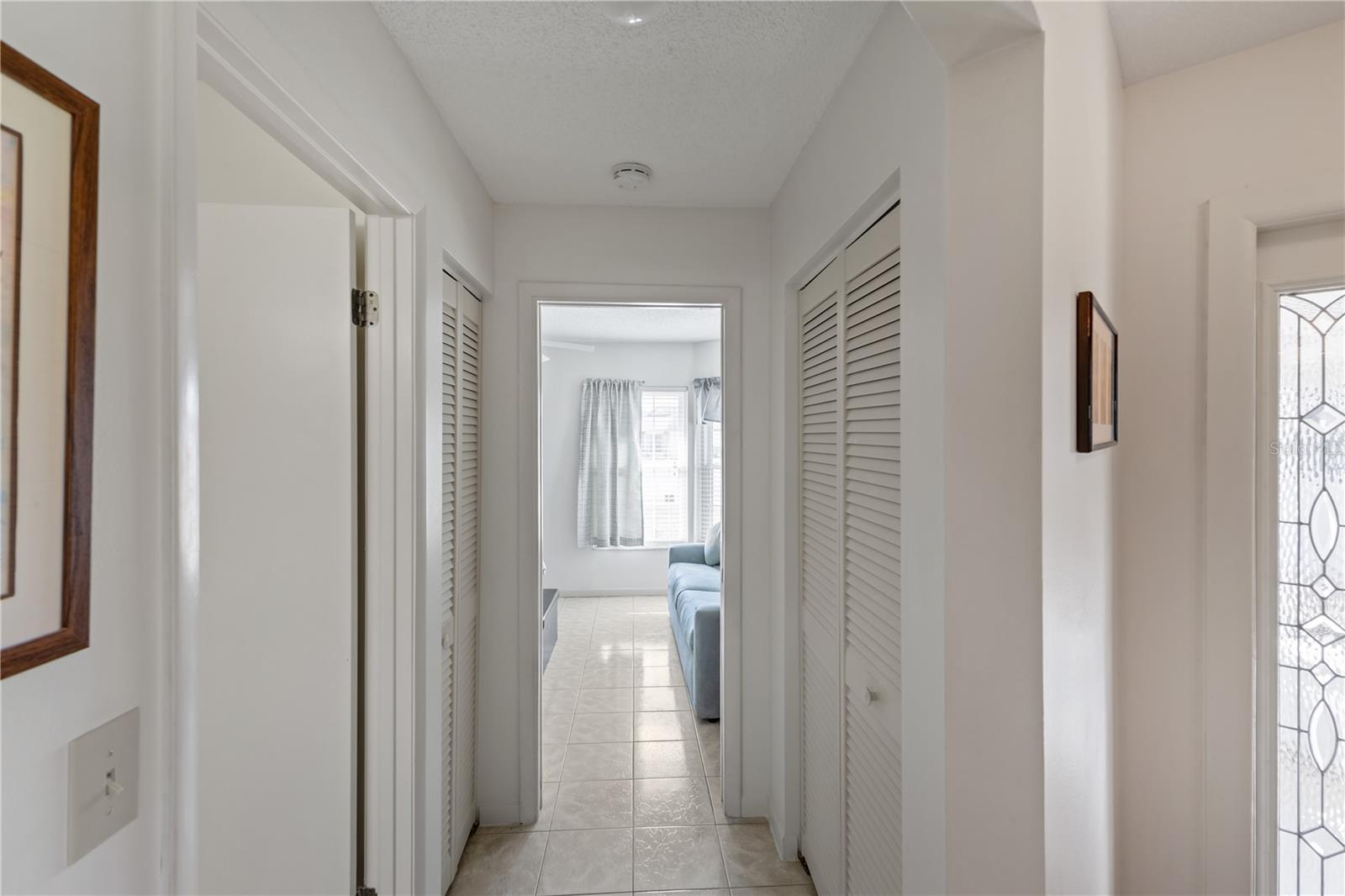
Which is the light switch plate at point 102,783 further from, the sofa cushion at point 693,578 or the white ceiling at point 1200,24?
the sofa cushion at point 693,578

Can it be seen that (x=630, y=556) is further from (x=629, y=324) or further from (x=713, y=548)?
(x=629, y=324)

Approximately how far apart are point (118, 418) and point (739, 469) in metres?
2.02

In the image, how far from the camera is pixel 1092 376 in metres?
1.00

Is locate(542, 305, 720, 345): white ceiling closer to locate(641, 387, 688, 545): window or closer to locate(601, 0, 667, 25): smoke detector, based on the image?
locate(641, 387, 688, 545): window

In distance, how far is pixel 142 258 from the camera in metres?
0.65

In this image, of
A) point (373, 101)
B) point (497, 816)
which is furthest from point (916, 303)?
point (497, 816)

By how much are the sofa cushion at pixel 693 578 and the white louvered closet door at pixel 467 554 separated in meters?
1.96

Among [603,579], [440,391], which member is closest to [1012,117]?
[440,391]

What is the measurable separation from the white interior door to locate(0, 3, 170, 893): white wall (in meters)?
0.82

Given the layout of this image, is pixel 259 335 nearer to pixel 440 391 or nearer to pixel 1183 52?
pixel 440 391

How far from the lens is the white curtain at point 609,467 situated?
5902mm

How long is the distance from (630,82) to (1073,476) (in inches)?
55.5

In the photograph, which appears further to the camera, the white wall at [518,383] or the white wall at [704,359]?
the white wall at [704,359]

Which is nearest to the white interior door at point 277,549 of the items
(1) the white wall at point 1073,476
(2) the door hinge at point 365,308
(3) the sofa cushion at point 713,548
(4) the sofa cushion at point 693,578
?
(2) the door hinge at point 365,308
